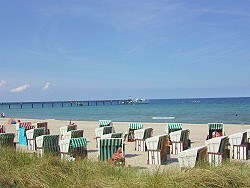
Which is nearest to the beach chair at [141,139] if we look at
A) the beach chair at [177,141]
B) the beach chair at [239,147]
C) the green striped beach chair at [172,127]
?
the beach chair at [177,141]

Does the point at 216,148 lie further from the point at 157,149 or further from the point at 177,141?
the point at 177,141

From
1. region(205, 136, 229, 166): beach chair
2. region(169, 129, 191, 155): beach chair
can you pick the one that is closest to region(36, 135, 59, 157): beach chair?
region(169, 129, 191, 155): beach chair

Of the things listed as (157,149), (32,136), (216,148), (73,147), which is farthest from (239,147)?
(32,136)

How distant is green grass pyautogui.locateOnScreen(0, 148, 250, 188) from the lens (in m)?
4.54

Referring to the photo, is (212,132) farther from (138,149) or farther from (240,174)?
(240,174)

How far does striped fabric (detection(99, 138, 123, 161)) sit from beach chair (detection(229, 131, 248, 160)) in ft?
11.7

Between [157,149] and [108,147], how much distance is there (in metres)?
1.46

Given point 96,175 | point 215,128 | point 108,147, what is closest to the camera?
point 96,175

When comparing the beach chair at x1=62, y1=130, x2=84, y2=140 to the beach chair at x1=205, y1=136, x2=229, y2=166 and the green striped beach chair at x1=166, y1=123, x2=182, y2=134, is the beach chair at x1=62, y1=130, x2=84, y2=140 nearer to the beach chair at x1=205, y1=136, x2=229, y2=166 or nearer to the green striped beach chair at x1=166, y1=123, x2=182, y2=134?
the green striped beach chair at x1=166, y1=123, x2=182, y2=134

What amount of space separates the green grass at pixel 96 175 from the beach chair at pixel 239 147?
509cm

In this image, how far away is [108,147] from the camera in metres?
9.25

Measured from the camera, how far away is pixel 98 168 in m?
5.66

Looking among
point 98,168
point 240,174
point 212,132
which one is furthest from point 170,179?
point 212,132

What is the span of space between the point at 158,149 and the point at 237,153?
2503 mm
